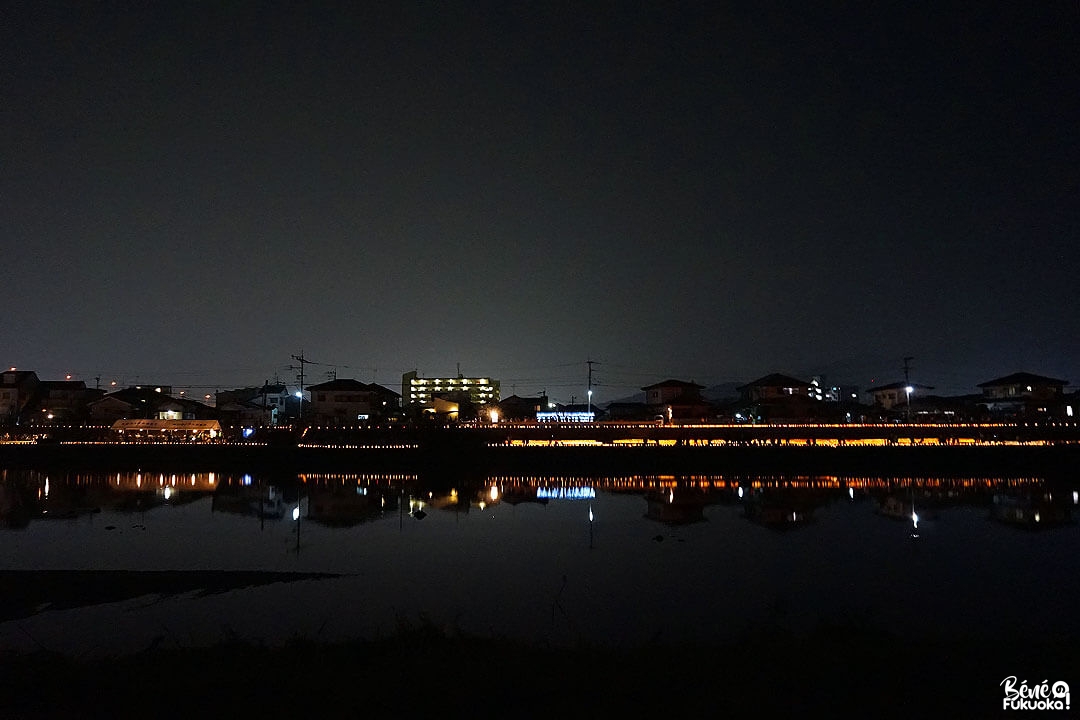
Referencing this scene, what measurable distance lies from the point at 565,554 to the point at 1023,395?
2797 inches

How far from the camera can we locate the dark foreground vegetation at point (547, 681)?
291 inches

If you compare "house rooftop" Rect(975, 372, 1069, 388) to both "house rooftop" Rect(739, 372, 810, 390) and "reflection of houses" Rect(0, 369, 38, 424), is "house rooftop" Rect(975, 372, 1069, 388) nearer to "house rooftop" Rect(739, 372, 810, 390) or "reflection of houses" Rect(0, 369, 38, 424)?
"house rooftop" Rect(739, 372, 810, 390)

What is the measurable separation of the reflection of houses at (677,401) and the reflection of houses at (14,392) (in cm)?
6580

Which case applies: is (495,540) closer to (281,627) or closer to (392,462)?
(281,627)

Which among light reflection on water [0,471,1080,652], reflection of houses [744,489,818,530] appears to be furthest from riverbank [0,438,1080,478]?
reflection of houses [744,489,818,530]

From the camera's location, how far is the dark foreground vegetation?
740 centimetres

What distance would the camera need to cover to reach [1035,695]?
7.44 m

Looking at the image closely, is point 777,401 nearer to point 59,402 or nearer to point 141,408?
point 141,408

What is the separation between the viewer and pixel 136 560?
20.7m

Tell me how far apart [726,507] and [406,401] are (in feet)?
275

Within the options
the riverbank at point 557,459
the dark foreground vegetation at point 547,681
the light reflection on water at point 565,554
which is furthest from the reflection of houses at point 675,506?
the dark foreground vegetation at point 547,681

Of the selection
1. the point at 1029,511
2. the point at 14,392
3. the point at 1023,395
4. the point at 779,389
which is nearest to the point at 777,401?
the point at 779,389

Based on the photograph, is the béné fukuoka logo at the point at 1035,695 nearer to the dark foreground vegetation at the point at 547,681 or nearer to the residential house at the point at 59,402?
the dark foreground vegetation at the point at 547,681

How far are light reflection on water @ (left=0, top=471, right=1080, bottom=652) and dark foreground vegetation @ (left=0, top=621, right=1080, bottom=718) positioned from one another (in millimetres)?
2498
